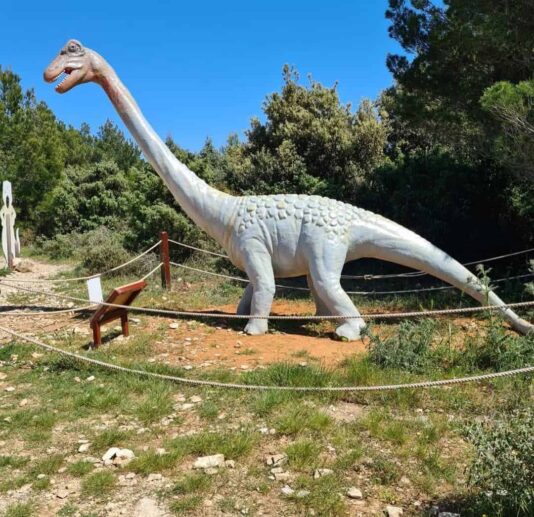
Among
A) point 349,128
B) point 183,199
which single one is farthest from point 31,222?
point 183,199

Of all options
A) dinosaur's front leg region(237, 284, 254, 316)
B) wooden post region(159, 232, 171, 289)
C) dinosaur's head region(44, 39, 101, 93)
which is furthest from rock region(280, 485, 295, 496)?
wooden post region(159, 232, 171, 289)

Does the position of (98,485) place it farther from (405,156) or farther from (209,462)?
(405,156)

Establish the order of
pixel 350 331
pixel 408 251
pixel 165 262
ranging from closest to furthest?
pixel 350 331 → pixel 408 251 → pixel 165 262

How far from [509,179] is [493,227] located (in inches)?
49.5

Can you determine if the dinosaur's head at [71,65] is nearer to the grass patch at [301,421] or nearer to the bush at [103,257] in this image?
the grass patch at [301,421]

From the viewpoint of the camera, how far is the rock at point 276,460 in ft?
9.59

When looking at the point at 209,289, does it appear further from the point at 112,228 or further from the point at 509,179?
the point at 112,228

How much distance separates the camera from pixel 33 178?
19250mm

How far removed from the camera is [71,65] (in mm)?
5965

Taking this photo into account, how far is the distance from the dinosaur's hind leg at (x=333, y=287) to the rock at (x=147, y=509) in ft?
10.2

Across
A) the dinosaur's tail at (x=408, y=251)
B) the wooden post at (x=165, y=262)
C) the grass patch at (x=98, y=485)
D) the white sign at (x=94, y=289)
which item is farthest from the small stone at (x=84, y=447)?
the wooden post at (x=165, y=262)

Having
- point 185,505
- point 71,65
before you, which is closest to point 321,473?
point 185,505

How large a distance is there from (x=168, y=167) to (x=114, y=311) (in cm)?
175

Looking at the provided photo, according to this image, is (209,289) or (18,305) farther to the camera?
(209,289)
